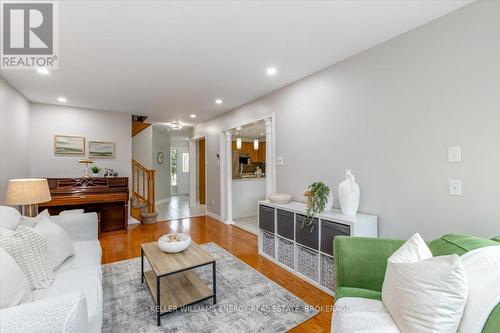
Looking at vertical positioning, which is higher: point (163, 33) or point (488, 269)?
point (163, 33)

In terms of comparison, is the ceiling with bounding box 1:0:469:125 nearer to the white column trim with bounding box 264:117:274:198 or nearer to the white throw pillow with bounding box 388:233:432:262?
the white column trim with bounding box 264:117:274:198

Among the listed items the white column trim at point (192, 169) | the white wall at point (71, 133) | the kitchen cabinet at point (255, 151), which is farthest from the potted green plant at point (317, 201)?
the kitchen cabinet at point (255, 151)

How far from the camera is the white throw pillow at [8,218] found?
1.71 metres

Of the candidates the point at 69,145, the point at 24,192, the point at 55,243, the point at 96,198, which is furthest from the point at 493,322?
the point at 69,145

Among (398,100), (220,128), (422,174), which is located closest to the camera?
(422,174)

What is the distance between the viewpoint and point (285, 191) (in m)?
3.52

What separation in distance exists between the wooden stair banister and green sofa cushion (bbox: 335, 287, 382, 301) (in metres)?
4.82

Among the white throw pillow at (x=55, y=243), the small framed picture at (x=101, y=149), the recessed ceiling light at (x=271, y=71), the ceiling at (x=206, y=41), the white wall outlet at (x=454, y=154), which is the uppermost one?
the recessed ceiling light at (x=271, y=71)

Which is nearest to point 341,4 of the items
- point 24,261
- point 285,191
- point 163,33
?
point 163,33

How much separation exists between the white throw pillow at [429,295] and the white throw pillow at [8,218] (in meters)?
2.60

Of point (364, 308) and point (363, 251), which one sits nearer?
point (364, 308)

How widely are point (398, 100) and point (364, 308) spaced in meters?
1.84

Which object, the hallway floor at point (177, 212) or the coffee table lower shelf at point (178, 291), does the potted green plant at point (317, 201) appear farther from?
the hallway floor at point (177, 212)

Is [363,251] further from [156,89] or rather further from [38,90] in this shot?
[38,90]
